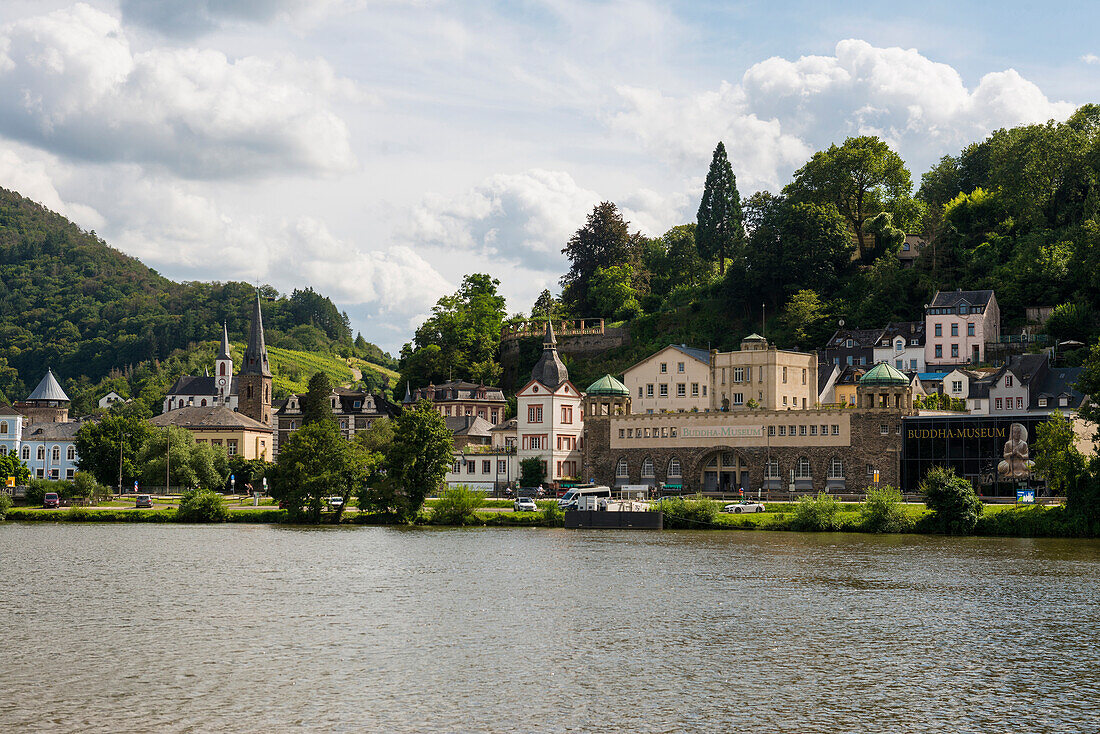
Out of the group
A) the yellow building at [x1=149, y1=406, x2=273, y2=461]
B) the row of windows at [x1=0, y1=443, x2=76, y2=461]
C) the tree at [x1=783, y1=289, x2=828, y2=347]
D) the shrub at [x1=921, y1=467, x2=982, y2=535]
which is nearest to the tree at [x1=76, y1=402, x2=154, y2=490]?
the yellow building at [x1=149, y1=406, x2=273, y2=461]

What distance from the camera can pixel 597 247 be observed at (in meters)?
154

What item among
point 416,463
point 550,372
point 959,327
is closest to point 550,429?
point 550,372

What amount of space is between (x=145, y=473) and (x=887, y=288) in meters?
74.8

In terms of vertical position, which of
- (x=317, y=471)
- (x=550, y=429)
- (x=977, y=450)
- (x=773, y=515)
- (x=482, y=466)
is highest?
(x=550, y=429)

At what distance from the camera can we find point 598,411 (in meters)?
105

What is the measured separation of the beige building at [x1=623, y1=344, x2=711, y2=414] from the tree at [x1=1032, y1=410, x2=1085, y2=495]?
38091 millimetres

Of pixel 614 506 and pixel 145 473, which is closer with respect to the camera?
pixel 614 506

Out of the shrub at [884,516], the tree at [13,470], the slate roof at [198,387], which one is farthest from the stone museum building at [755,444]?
the slate roof at [198,387]

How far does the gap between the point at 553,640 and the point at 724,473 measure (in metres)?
62.9

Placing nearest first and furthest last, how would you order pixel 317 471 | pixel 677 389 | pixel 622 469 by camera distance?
1. pixel 317 471
2. pixel 622 469
3. pixel 677 389

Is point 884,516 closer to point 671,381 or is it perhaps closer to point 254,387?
point 671,381

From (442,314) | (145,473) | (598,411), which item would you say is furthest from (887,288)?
(145,473)

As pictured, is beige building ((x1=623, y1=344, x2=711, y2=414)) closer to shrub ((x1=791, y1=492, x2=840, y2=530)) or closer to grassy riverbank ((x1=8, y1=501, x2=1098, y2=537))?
grassy riverbank ((x1=8, y1=501, x2=1098, y2=537))

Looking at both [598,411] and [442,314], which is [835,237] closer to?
[598,411]
